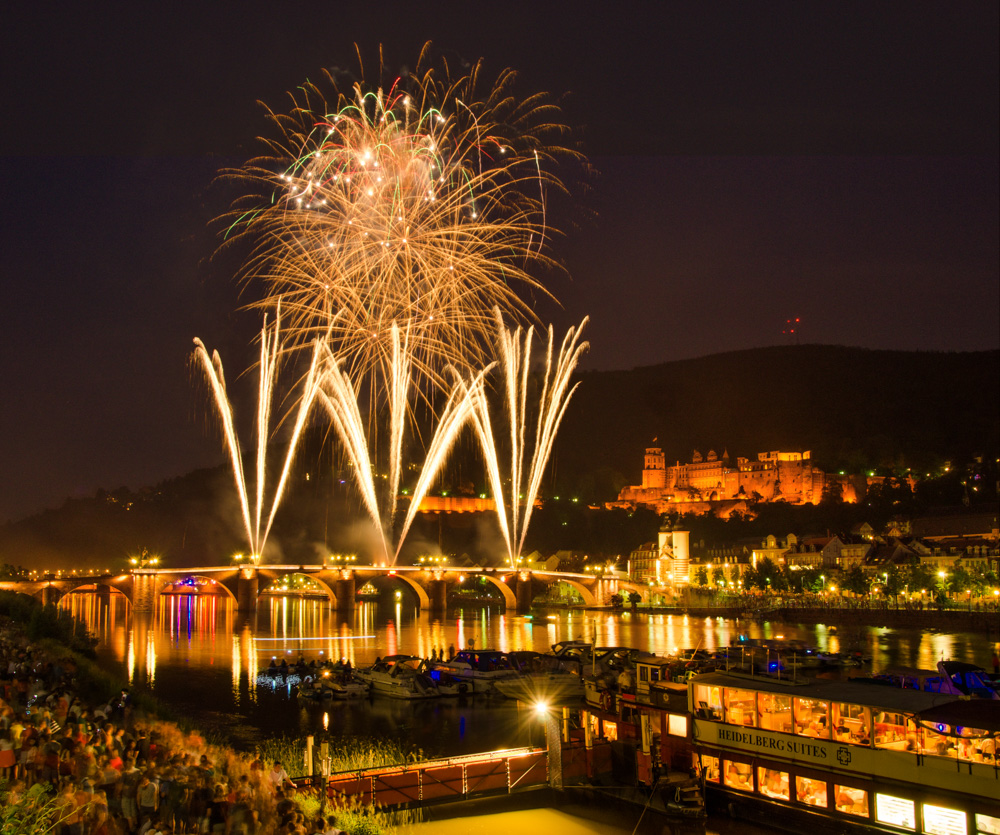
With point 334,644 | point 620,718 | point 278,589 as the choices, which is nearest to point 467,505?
point 278,589

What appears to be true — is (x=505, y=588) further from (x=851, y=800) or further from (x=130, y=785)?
(x=130, y=785)

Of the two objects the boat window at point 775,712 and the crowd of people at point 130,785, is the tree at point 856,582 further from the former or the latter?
the crowd of people at point 130,785

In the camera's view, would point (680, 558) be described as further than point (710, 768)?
Yes

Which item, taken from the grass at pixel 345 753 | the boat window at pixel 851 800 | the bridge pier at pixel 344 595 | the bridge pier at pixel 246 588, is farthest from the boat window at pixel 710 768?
the bridge pier at pixel 344 595

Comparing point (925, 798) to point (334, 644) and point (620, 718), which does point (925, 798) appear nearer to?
point (620, 718)

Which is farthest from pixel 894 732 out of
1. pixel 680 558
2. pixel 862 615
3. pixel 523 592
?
pixel 680 558
